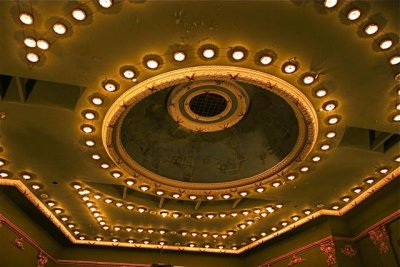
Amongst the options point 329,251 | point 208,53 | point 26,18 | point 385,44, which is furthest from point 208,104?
point 329,251

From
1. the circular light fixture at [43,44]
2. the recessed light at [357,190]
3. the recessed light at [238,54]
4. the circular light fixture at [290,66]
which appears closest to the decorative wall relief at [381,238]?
the recessed light at [357,190]

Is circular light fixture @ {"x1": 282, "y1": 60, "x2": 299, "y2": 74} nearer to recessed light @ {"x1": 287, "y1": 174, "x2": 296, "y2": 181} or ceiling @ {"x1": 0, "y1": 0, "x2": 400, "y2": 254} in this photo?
ceiling @ {"x1": 0, "y1": 0, "x2": 400, "y2": 254}

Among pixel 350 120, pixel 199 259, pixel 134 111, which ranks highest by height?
pixel 134 111

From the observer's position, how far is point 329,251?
13172 mm

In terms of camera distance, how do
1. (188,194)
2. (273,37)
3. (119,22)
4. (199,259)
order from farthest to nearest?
1. (199,259)
2. (188,194)
3. (273,37)
4. (119,22)

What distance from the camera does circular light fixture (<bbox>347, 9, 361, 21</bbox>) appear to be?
19.3 ft

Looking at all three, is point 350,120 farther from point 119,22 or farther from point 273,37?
point 119,22

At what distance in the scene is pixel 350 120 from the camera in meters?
8.53

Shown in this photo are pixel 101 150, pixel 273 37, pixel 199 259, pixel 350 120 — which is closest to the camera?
pixel 273 37

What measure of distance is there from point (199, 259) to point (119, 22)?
15147 millimetres

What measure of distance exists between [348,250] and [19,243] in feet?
43.9

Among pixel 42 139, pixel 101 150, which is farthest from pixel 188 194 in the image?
pixel 42 139

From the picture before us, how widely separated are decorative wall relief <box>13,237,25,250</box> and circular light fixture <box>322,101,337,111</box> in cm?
1224

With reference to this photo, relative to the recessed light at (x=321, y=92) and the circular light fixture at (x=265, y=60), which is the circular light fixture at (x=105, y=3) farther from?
the recessed light at (x=321, y=92)
